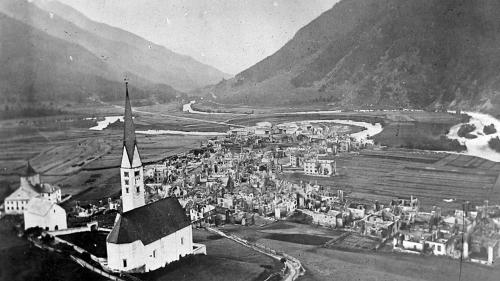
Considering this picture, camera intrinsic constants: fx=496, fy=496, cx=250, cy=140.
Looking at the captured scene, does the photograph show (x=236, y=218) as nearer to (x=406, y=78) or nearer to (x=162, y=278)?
(x=162, y=278)

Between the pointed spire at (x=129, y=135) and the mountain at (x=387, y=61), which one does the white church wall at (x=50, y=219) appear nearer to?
the pointed spire at (x=129, y=135)

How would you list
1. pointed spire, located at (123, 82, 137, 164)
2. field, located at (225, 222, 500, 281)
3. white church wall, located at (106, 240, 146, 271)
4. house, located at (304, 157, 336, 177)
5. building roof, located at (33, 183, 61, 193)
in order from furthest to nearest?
house, located at (304, 157, 336, 177), pointed spire, located at (123, 82, 137, 164), building roof, located at (33, 183, 61, 193), field, located at (225, 222, 500, 281), white church wall, located at (106, 240, 146, 271)

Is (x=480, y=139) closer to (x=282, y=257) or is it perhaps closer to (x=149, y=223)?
(x=282, y=257)

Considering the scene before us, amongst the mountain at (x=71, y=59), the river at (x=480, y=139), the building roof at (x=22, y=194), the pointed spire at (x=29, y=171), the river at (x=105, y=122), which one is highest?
the mountain at (x=71, y=59)

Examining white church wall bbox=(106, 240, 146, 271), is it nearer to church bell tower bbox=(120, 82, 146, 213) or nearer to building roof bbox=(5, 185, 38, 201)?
church bell tower bbox=(120, 82, 146, 213)

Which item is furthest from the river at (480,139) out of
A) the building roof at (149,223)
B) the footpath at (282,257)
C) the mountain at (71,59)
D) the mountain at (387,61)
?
the building roof at (149,223)

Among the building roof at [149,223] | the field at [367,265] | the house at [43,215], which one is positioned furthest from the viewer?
the house at [43,215]

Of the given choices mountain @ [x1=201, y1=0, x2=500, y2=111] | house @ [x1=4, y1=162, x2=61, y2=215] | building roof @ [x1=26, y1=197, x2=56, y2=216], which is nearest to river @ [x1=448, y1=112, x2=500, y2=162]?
mountain @ [x1=201, y1=0, x2=500, y2=111]
